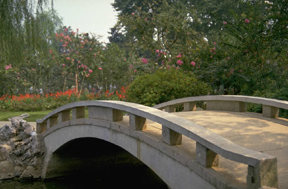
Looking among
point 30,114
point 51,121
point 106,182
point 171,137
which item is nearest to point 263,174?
point 171,137

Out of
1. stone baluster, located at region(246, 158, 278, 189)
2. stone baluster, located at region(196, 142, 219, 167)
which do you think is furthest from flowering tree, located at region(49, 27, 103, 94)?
stone baluster, located at region(246, 158, 278, 189)

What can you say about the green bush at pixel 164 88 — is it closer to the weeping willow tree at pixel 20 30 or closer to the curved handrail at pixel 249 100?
the curved handrail at pixel 249 100

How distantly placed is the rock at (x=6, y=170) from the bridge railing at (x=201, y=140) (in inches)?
113

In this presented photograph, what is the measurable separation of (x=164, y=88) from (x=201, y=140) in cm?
596

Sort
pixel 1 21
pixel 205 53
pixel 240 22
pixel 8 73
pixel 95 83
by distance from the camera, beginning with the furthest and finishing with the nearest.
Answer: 1. pixel 95 83
2. pixel 8 73
3. pixel 205 53
4. pixel 240 22
5. pixel 1 21

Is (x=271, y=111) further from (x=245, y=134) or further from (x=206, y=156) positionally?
(x=206, y=156)

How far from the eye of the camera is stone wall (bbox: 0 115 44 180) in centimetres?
824

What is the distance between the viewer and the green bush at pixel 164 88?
9.41 m

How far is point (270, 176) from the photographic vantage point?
3.03 m

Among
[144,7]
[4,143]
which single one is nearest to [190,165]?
[4,143]

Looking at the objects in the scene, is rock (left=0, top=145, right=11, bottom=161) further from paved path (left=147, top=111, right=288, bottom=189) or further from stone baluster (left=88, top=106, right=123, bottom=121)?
paved path (left=147, top=111, right=288, bottom=189)

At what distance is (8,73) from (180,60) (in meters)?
8.35

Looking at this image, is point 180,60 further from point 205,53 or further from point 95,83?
point 95,83

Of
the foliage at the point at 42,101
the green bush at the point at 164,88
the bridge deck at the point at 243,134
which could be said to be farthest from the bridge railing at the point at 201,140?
the foliage at the point at 42,101
